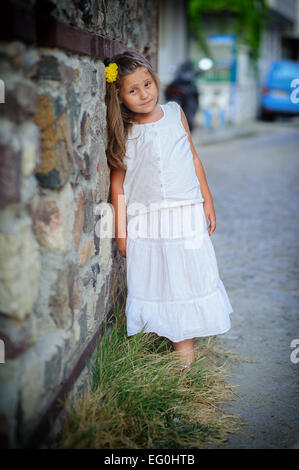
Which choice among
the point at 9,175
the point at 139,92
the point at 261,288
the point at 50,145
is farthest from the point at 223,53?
the point at 9,175

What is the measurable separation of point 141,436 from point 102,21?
1.81 meters

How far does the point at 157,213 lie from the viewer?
2.58 m

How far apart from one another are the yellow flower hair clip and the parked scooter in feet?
28.7

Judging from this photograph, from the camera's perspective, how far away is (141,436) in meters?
2.21

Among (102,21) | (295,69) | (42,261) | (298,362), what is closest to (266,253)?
(298,362)

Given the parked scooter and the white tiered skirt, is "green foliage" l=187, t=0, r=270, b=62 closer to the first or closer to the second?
the parked scooter

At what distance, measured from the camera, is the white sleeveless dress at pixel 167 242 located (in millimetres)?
2551

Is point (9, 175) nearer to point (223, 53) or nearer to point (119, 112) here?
point (119, 112)

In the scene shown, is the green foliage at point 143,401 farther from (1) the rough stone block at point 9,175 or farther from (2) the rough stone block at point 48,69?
(2) the rough stone block at point 48,69

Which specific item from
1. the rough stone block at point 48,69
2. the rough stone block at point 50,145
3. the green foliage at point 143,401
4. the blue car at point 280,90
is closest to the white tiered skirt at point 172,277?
the green foliage at point 143,401

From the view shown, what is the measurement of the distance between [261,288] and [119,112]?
2.03 m

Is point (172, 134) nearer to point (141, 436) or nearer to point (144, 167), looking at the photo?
point (144, 167)

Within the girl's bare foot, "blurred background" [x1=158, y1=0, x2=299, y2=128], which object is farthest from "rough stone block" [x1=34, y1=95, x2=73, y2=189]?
"blurred background" [x1=158, y1=0, x2=299, y2=128]

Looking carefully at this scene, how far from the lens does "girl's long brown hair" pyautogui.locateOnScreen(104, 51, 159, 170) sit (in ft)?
8.29
